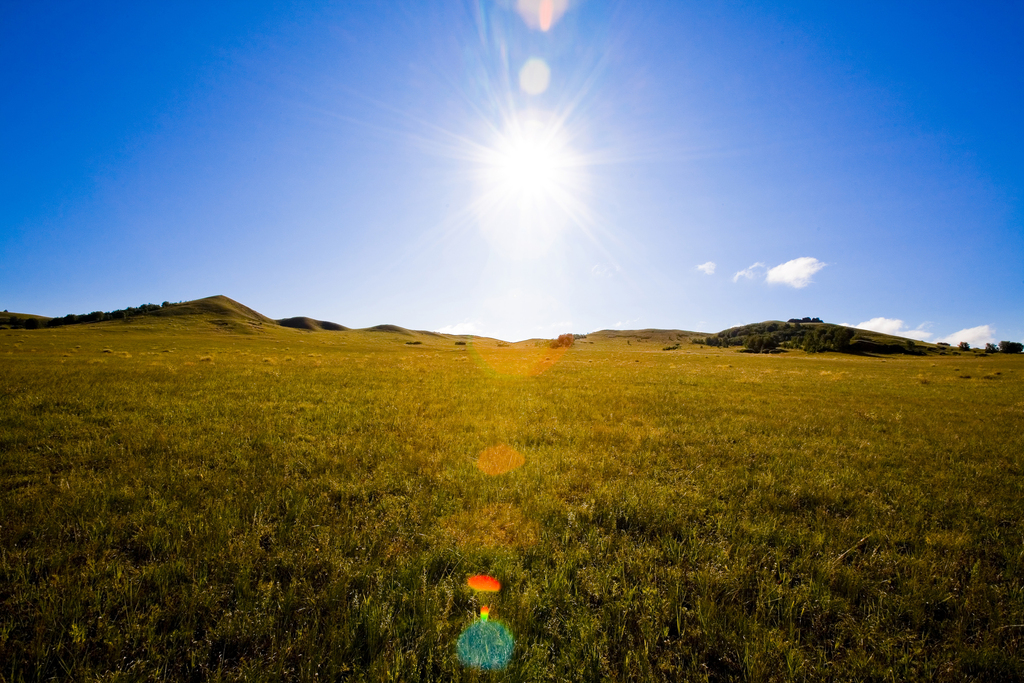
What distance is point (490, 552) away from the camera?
466 centimetres

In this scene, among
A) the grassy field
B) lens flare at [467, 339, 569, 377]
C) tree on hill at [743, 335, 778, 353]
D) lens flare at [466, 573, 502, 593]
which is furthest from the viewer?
tree on hill at [743, 335, 778, 353]

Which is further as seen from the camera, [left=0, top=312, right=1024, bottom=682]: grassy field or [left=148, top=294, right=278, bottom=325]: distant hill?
[left=148, top=294, right=278, bottom=325]: distant hill

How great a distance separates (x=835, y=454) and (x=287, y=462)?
44.5 ft

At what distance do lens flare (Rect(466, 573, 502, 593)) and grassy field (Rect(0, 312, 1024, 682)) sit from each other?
4.4 inches

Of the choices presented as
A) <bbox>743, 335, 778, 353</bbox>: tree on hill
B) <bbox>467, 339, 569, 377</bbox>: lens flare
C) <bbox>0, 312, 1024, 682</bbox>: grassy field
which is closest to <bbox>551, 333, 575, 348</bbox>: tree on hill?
<bbox>467, 339, 569, 377</bbox>: lens flare

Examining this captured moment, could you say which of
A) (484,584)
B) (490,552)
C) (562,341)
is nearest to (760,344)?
(562,341)

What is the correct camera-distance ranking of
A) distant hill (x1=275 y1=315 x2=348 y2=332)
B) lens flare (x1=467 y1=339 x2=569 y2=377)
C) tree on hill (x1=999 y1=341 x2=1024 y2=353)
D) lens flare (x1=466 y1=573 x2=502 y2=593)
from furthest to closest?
distant hill (x1=275 y1=315 x2=348 y2=332)
tree on hill (x1=999 y1=341 x2=1024 y2=353)
lens flare (x1=467 y1=339 x2=569 y2=377)
lens flare (x1=466 y1=573 x2=502 y2=593)

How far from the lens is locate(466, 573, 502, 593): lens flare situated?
4078mm

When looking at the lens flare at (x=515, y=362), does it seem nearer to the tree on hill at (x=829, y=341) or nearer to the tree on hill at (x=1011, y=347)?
the tree on hill at (x=829, y=341)

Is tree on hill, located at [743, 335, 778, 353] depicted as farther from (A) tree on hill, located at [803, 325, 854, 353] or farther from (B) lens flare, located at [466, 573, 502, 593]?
(B) lens flare, located at [466, 573, 502, 593]

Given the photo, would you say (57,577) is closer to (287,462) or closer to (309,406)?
(287,462)

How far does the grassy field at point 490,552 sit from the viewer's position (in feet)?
10.8

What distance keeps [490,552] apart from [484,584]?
494 millimetres

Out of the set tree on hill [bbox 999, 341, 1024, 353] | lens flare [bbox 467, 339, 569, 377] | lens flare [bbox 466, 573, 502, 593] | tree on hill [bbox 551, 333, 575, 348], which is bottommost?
lens flare [bbox 466, 573, 502, 593]
